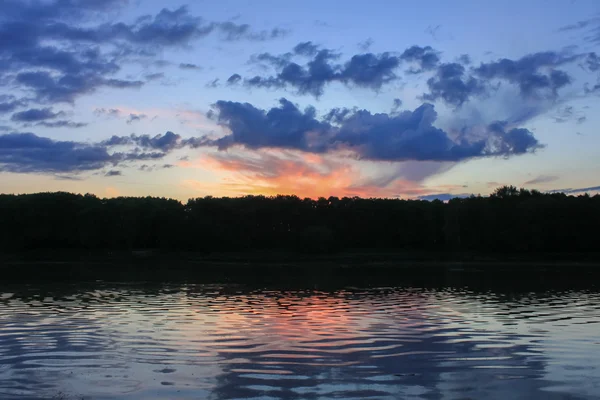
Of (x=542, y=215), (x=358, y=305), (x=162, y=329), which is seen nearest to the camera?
(x=162, y=329)

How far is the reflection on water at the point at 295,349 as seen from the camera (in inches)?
571

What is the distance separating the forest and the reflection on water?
3480 inches

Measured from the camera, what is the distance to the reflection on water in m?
14.5

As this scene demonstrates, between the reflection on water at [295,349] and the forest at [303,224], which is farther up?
the forest at [303,224]

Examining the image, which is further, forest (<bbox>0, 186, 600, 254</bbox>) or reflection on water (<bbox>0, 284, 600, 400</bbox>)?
forest (<bbox>0, 186, 600, 254</bbox>)

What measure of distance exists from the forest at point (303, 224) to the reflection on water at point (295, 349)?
8840 cm

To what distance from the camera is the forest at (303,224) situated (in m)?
119

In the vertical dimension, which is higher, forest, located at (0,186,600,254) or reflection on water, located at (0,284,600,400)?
forest, located at (0,186,600,254)

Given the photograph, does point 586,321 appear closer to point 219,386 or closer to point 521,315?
point 521,315

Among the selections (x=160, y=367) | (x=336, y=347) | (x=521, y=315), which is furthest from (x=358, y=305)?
(x=160, y=367)

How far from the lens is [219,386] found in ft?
48.1

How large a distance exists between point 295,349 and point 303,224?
129212 millimetres

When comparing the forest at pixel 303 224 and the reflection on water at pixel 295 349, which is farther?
the forest at pixel 303 224

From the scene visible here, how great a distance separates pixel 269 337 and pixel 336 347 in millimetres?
3333
